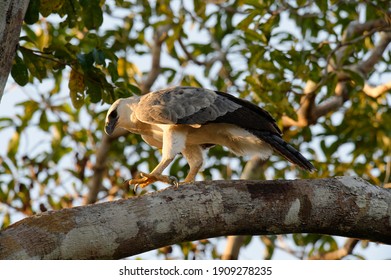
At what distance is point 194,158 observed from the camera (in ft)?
21.2

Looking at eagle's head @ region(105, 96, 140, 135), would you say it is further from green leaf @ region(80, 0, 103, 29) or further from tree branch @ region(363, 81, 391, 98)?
tree branch @ region(363, 81, 391, 98)

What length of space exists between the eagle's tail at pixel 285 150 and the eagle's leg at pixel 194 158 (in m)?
0.74

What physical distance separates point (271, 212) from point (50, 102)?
4801 mm

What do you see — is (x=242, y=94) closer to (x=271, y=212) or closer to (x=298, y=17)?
(x=298, y=17)

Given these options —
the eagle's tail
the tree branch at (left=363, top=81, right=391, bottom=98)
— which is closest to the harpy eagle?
the eagle's tail

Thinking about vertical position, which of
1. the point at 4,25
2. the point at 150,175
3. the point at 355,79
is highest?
the point at 4,25

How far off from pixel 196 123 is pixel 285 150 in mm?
706

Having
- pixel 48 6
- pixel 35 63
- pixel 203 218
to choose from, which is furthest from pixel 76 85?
pixel 203 218

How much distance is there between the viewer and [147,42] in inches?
391

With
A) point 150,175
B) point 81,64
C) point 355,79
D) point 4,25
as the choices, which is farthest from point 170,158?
point 355,79

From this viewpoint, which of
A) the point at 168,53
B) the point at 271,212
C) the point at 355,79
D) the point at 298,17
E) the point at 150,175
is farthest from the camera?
the point at 168,53

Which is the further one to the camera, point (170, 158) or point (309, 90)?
point (309, 90)

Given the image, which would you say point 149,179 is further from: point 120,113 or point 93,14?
point 93,14

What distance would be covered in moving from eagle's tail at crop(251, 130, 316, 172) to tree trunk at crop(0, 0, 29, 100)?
204 cm
